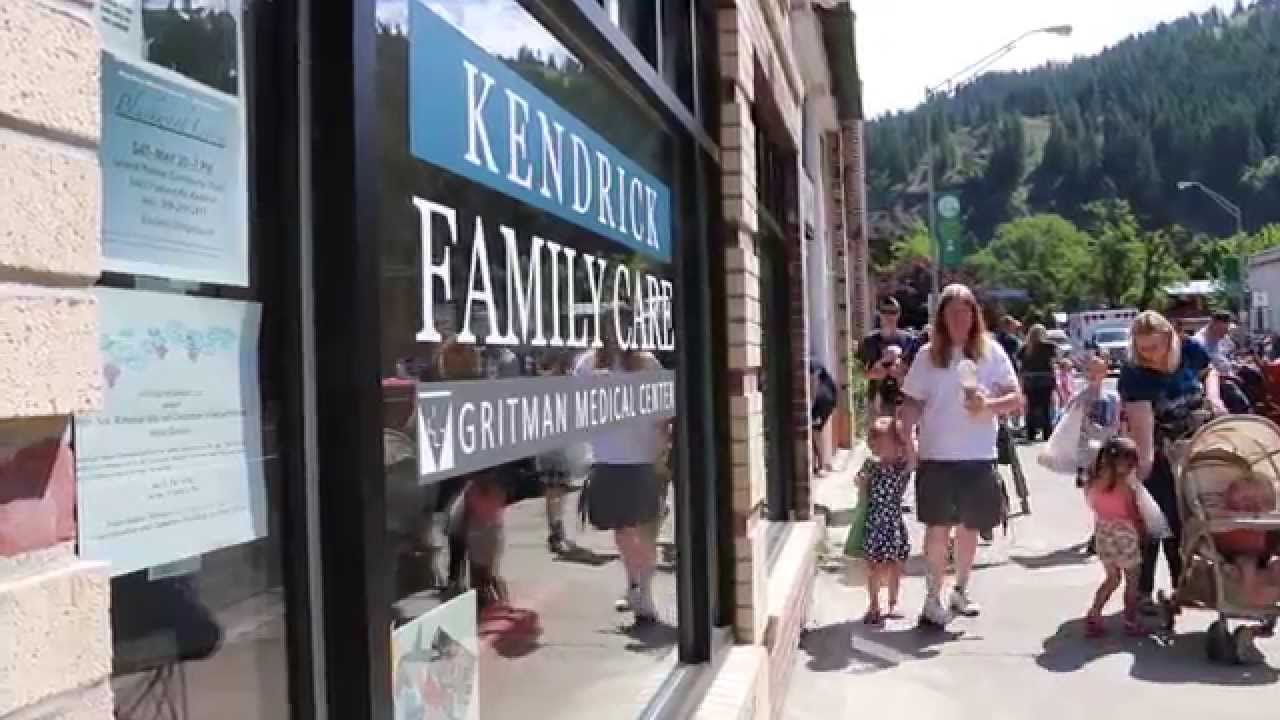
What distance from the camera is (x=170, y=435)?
168cm

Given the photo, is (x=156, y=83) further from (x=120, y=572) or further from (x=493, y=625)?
(x=493, y=625)

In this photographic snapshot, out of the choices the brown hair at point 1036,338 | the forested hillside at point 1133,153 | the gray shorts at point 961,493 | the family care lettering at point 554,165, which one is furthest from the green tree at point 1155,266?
the family care lettering at point 554,165

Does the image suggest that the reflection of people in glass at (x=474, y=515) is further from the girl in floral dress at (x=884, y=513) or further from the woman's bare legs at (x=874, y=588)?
the woman's bare legs at (x=874, y=588)

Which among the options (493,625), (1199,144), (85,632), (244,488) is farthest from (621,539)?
(1199,144)

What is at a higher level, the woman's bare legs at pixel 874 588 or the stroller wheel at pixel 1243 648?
the woman's bare legs at pixel 874 588

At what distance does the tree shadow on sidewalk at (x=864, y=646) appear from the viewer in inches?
257

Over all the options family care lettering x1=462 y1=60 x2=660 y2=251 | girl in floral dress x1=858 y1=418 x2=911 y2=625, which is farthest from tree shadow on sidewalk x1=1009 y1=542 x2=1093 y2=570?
family care lettering x1=462 y1=60 x2=660 y2=251

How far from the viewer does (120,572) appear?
1595 millimetres

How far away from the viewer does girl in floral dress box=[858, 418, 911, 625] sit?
23.4 feet

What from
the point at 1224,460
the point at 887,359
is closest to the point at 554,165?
the point at 1224,460

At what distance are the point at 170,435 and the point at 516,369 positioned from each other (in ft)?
3.81

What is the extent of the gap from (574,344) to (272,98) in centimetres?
152

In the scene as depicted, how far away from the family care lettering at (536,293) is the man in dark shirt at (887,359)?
5.23 meters

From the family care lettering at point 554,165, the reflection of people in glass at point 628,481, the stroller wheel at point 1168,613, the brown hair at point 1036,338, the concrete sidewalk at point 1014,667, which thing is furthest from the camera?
the brown hair at point 1036,338
